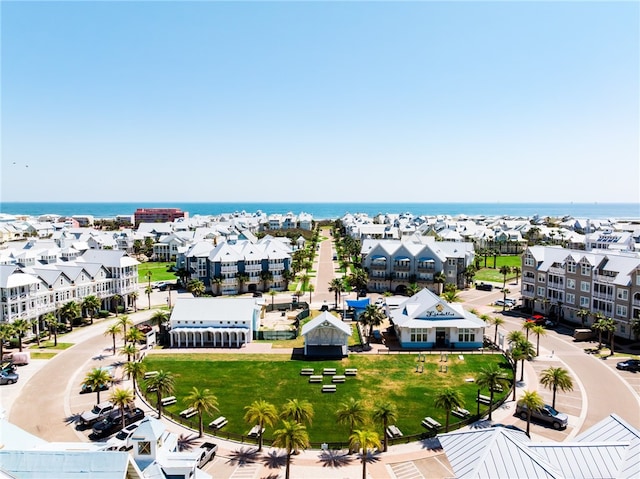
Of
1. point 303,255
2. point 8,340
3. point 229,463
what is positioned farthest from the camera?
point 303,255

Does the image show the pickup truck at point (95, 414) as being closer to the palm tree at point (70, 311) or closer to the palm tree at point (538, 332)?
the palm tree at point (70, 311)

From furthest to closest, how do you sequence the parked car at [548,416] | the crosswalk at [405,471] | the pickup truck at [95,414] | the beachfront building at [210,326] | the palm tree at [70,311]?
the palm tree at [70,311]
the beachfront building at [210,326]
the pickup truck at [95,414]
the parked car at [548,416]
the crosswalk at [405,471]

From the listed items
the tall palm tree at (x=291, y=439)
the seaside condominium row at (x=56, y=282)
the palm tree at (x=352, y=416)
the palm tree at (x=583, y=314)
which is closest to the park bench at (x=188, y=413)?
the tall palm tree at (x=291, y=439)

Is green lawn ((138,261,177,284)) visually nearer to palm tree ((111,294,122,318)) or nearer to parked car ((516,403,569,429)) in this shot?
palm tree ((111,294,122,318))

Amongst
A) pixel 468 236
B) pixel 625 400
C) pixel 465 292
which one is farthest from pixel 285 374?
pixel 468 236

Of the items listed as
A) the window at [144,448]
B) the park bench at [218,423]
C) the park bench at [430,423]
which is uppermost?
the window at [144,448]

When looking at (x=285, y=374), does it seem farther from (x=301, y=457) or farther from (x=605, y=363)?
(x=605, y=363)
